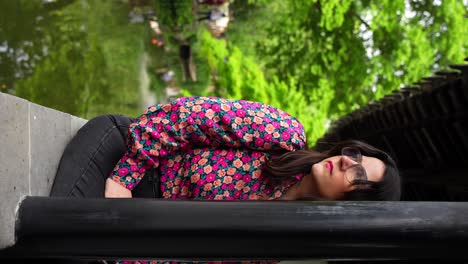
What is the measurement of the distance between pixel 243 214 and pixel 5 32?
22.8ft

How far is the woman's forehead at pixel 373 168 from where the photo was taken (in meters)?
2.26

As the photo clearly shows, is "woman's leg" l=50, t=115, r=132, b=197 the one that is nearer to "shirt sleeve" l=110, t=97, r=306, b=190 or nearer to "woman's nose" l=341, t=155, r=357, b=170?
"shirt sleeve" l=110, t=97, r=306, b=190

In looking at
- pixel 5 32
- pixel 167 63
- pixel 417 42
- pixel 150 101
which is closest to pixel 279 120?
pixel 5 32

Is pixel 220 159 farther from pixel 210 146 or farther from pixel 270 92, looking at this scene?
pixel 270 92

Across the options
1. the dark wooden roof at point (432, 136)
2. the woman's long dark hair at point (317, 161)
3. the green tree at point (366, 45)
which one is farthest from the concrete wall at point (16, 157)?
the green tree at point (366, 45)

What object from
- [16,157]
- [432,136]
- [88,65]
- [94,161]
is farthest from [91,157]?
[88,65]

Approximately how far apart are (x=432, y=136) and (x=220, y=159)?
6.07 feet

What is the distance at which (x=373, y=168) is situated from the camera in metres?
2.29

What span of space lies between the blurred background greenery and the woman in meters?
4.91

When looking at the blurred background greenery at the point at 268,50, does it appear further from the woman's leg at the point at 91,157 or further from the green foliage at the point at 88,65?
the woman's leg at the point at 91,157

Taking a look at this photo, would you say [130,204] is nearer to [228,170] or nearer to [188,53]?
[228,170]

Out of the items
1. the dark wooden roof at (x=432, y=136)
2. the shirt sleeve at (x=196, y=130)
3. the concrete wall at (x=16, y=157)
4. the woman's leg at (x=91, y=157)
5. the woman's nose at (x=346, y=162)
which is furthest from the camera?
the dark wooden roof at (x=432, y=136)

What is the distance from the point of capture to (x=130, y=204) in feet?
4.07

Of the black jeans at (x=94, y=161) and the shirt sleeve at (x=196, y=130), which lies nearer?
the black jeans at (x=94, y=161)
